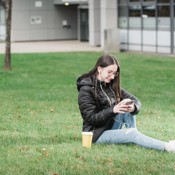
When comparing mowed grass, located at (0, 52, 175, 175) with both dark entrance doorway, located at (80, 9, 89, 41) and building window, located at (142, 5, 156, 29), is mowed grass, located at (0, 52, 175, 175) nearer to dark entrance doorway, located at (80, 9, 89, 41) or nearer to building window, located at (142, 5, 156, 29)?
building window, located at (142, 5, 156, 29)

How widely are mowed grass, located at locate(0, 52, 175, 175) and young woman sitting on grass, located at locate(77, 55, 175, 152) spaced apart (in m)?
0.13

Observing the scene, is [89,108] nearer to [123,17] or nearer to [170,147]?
[170,147]

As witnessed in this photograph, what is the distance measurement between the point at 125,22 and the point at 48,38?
1347 centimetres

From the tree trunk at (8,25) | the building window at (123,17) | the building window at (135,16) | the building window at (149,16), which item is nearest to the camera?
the tree trunk at (8,25)

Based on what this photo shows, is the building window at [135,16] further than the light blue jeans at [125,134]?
Yes

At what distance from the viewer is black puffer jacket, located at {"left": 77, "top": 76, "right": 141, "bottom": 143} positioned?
25.9 feet

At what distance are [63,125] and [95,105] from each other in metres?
2.30

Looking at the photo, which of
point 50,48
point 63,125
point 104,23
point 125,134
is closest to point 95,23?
point 104,23

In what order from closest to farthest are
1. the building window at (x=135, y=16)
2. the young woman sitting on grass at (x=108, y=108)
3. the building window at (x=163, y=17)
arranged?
the young woman sitting on grass at (x=108, y=108), the building window at (x=163, y=17), the building window at (x=135, y=16)

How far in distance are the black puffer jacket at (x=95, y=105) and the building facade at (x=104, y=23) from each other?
2129cm

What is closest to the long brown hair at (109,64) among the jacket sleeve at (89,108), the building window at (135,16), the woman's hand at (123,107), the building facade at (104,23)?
the jacket sleeve at (89,108)

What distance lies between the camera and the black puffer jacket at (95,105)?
7.89 meters

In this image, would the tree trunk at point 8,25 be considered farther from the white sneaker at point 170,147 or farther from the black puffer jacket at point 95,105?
the white sneaker at point 170,147

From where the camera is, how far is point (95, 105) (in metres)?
8.04
